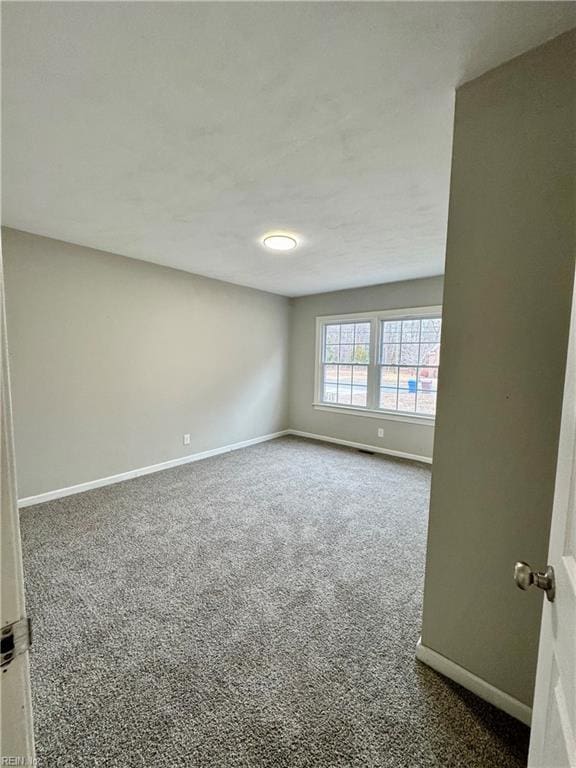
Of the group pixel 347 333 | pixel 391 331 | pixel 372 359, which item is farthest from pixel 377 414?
pixel 347 333

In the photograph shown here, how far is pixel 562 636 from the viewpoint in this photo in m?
0.68

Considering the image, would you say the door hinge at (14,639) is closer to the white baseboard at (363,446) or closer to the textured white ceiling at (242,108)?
the textured white ceiling at (242,108)

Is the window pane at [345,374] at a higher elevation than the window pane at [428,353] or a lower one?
lower

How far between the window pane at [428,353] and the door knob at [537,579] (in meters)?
3.87

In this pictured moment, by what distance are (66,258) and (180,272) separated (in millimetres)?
1219

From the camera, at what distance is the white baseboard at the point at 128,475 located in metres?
Result: 3.07

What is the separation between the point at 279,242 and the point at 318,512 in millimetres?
2429

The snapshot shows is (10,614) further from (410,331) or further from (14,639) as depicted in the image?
(410,331)

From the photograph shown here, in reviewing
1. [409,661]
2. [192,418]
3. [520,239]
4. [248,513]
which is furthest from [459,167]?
[192,418]

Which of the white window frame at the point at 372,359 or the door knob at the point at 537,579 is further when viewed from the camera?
the white window frame at the point at 372,359

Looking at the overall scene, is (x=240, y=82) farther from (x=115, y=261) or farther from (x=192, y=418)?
(x=192, y=418)

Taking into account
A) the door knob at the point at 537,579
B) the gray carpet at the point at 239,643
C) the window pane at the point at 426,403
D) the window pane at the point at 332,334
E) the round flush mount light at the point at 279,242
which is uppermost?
the round flush mount light at the point at 279,242

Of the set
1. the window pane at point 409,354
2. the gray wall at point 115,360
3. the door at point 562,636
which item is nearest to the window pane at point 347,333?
the window pane at point 409,354

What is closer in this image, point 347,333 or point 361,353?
point 361,353
